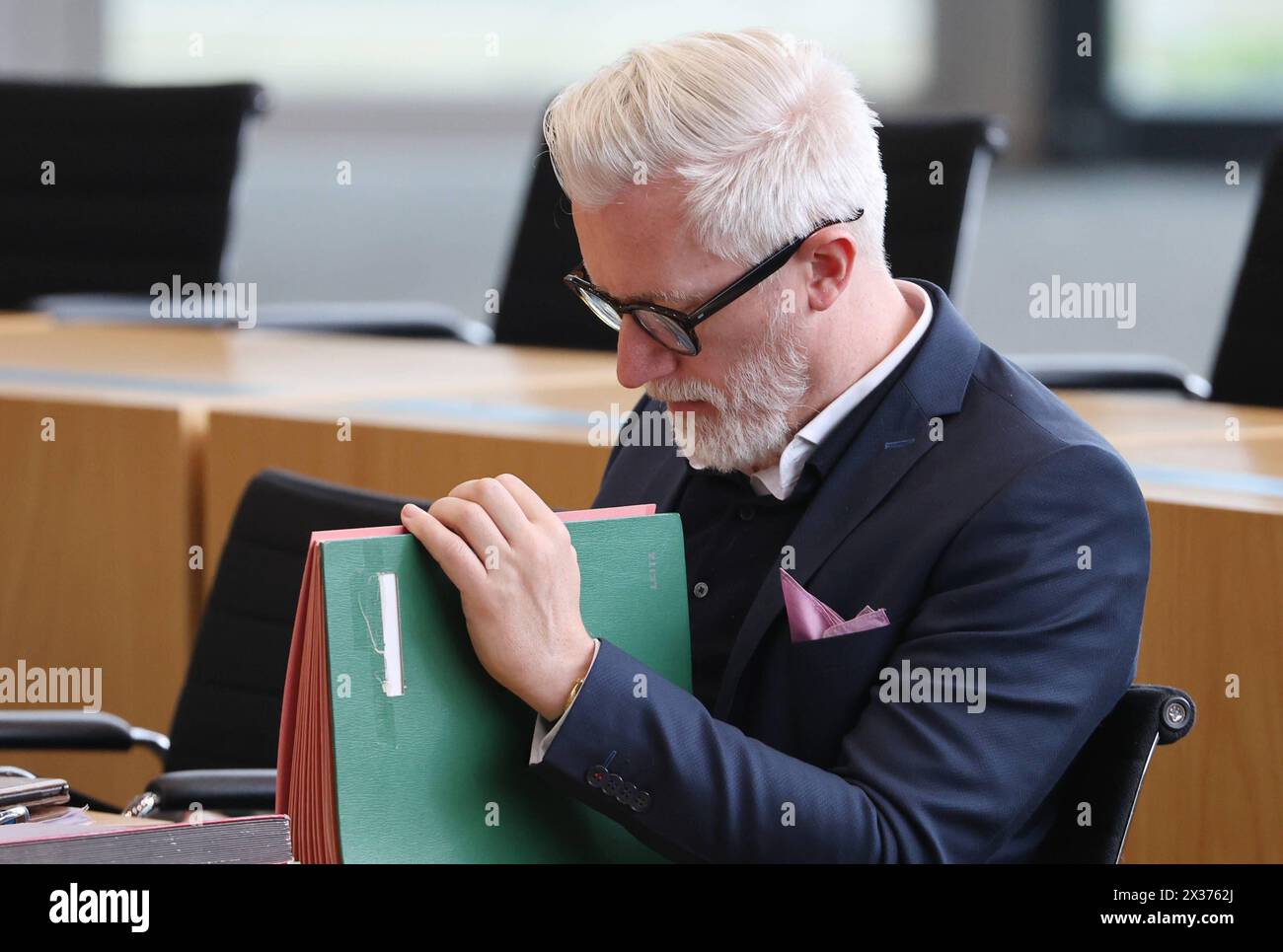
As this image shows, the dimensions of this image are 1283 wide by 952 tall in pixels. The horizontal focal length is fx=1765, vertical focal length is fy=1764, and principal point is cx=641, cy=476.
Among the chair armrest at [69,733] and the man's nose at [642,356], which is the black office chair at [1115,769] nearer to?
the man's nose at [642,356]

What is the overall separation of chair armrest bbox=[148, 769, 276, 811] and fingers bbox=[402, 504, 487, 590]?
0.57 meters

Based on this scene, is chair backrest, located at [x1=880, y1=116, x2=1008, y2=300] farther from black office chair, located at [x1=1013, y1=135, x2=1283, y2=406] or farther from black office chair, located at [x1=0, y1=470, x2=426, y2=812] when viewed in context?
black office chair, located at [x1=0, y1=470, x2=426, y2=812]

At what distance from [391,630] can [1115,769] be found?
0.51m

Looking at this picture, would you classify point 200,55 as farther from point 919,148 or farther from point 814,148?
point 814,148

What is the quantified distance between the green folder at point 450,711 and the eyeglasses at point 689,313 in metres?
0.17

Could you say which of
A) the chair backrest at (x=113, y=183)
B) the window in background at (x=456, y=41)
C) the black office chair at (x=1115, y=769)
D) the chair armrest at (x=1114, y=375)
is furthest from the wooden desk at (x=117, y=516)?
the window in background at (x=456, y=41)

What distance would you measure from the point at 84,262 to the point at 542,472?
1.78 m

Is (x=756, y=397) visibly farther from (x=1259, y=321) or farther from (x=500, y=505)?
(x=1259, y=321)

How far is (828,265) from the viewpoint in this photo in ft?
4.25

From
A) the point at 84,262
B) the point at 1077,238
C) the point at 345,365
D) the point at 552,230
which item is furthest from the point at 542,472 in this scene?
the point at 1077,238

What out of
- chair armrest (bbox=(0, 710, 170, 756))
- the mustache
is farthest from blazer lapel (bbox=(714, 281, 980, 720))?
chair armrest (bbox=(0, 710, 170, 756))

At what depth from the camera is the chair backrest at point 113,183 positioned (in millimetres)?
3457

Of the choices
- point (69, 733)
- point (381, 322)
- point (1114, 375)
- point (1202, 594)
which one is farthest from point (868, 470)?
point (381, 322)

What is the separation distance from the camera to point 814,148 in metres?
1.27
